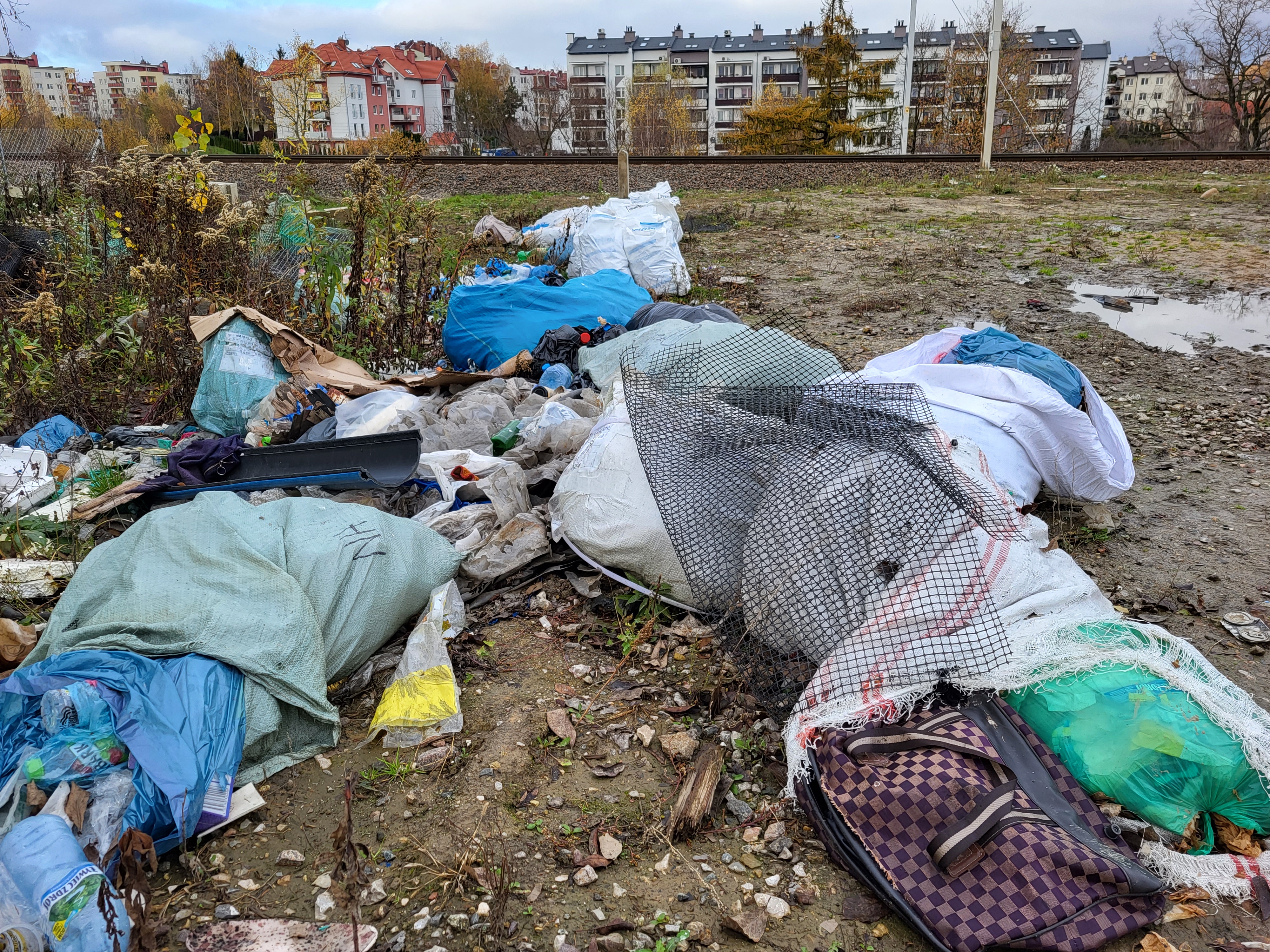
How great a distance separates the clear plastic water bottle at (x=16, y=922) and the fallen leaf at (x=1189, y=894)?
86.0 inches

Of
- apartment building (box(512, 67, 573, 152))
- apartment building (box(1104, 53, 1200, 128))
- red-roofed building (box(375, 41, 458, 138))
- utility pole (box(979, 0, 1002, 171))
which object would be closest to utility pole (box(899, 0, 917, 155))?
utility pole (box(979, 0, 1002, 171))

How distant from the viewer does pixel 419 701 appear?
2.21 metres

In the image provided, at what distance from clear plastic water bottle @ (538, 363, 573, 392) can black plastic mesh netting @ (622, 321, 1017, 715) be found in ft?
4.44

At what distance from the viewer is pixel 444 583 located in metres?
2.63

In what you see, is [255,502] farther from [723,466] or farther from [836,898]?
[836,898]

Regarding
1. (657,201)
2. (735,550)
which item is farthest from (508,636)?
(657,201)

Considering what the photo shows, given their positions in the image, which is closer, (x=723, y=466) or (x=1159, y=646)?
(x=1159, y=646)

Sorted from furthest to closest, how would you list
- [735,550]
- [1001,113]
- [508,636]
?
[1001,113] → [508,636] → [735,550]

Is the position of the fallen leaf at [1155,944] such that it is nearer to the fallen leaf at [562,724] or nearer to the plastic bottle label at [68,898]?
the fallen leaf at [562,724]

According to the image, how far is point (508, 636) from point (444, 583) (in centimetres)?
26

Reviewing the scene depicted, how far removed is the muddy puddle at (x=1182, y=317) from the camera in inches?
205

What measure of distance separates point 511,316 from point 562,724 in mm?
3022

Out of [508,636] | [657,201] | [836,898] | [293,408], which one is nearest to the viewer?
[836,898]

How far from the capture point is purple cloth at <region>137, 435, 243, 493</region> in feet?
10.6
